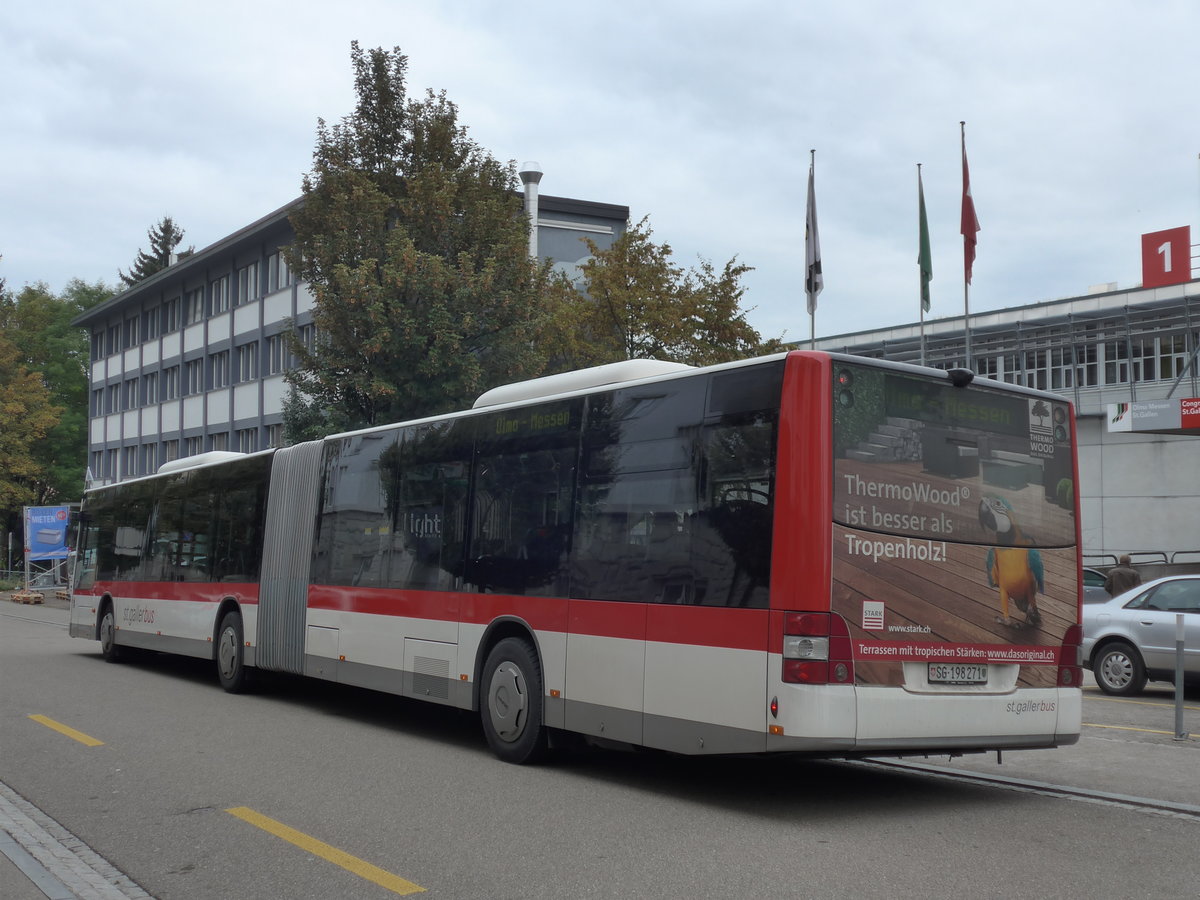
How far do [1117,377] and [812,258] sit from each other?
1758 cm

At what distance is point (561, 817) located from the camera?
7758mm

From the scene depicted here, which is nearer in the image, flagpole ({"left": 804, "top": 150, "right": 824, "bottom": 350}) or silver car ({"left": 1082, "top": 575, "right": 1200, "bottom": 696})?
silver car ({"left": 1082, "top": 575, "right": 1200, "bottom": 696})

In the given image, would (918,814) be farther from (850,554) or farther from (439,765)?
(439,765)

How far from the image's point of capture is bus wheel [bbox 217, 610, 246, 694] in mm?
15578

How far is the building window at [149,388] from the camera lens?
62016mm

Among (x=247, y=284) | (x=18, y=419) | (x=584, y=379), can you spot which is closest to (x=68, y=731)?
(x=584, y=379)

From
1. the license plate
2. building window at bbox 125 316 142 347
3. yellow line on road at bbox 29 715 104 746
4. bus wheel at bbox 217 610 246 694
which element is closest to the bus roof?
the license plate

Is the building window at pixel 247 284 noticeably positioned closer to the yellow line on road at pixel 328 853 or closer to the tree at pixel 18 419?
the tree at pixel 18 419

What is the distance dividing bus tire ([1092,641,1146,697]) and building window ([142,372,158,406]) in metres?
52.8

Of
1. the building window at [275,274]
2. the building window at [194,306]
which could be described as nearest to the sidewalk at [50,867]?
the building window at [275,274]

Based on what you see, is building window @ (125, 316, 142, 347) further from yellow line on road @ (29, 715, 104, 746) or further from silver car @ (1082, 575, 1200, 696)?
silver car @ (1082, 575, 1200, 696)

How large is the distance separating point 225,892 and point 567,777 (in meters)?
3.76

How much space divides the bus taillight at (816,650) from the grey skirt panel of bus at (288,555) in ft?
25.1

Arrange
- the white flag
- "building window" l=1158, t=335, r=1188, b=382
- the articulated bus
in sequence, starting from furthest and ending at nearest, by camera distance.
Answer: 1. "building window" l=1158, t=335, r=1188, b=382
2. the white flag
3. the articulated bus
